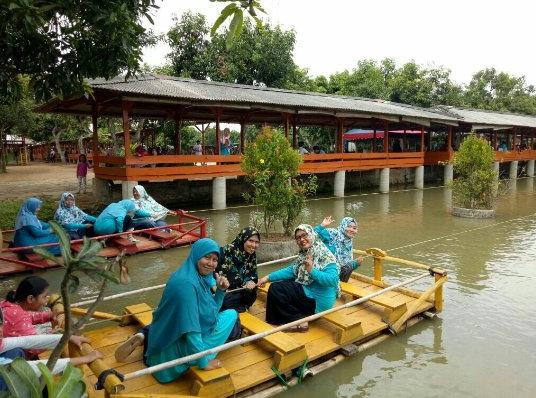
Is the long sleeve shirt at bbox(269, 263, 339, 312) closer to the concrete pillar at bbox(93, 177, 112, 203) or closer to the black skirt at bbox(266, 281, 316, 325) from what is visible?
the black skirt at bbox(266, 281, 316, 325)

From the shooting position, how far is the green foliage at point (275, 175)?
8.20 meters

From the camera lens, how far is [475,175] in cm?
1273

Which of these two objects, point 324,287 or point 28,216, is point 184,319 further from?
point 28,216

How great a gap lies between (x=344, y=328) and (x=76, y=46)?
4682 millimetres

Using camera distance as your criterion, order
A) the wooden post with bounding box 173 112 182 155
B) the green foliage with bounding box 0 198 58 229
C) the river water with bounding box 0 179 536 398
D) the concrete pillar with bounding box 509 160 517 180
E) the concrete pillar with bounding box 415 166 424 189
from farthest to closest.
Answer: the concrete pillar with bounding box 509 160 517 180
the concrete pillar with bounding box 415 166 424 189
the wooden post with bounding box 173 112 182 155
the green foliage with bounding box 0 198 58 229
the river water with bounding box 0 179 536 398

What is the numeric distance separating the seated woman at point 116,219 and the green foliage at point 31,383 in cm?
692

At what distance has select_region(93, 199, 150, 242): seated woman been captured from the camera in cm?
809

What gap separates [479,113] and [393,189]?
42.5 feet

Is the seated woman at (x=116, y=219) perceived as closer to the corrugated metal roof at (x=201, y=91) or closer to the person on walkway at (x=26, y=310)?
the corrugated metal roof at (x=201, y=91)

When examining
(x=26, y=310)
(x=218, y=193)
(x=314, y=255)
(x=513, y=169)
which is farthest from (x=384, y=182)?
(x=26, y=310)

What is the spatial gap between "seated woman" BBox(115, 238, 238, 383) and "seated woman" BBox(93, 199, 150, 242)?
4.74 metres

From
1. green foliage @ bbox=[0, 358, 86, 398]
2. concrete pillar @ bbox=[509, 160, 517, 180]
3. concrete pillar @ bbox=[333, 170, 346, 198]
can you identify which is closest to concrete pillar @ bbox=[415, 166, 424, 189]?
concrete pillar @ bbox=[333, 170, 346, 198]

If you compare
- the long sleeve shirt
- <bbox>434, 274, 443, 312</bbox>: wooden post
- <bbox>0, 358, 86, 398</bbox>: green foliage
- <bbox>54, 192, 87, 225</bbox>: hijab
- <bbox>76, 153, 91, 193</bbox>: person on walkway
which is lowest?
<bbox>434, 274, 443, 312</bbox>: wooden post

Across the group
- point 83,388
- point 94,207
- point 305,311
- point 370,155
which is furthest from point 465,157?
point 83,388
